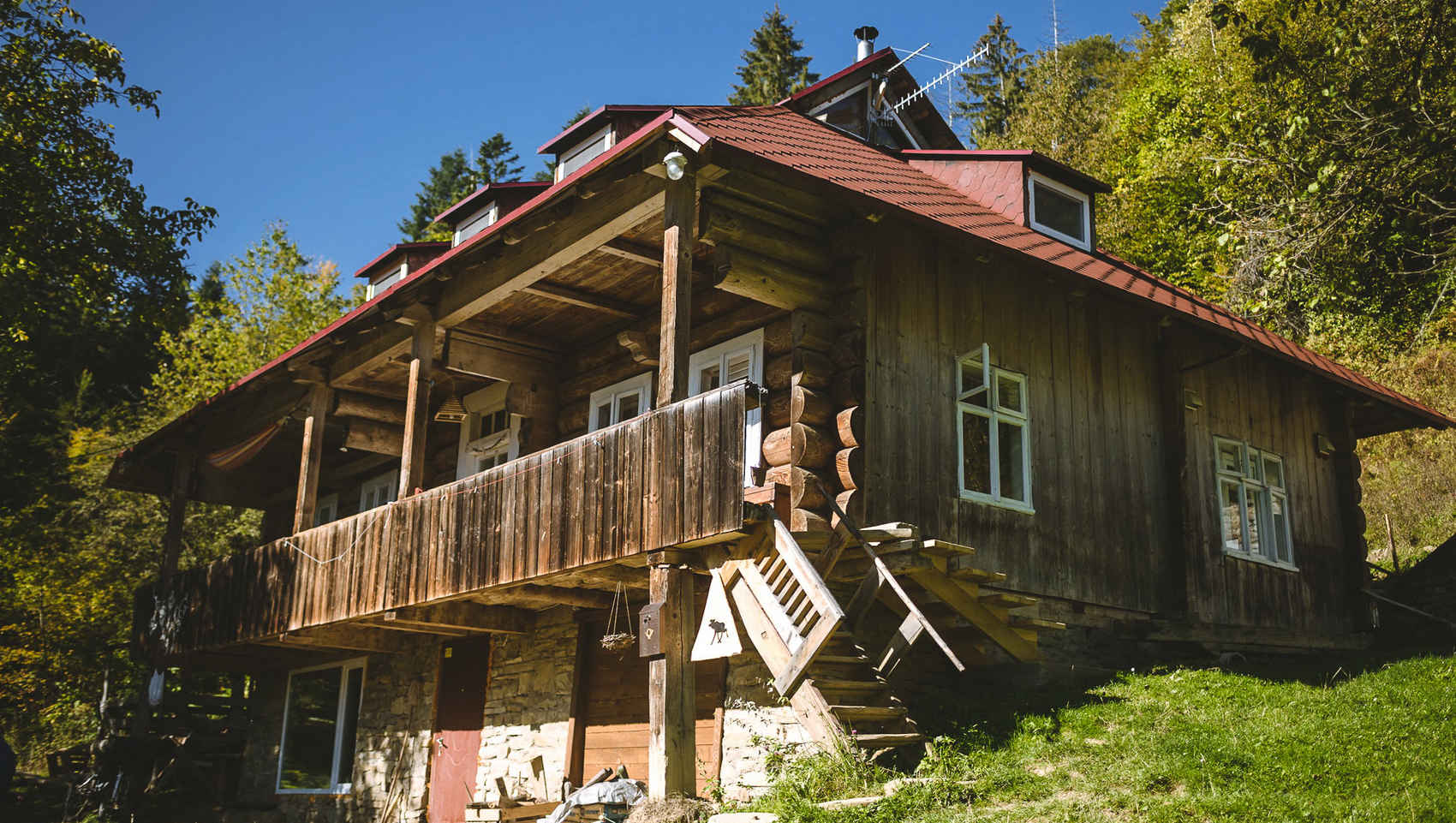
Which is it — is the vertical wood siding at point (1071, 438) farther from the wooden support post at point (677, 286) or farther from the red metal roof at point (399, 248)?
the red metal roof at point (399, 248)

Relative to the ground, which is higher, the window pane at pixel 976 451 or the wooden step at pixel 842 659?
the window pane at pixel 976 451

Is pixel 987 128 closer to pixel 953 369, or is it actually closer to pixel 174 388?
pixel 174 388

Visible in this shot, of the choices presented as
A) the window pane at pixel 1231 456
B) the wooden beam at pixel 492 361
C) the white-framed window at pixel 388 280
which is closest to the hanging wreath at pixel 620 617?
the wooden beam at pixel 492 361

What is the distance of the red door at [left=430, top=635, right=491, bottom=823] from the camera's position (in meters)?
15.4

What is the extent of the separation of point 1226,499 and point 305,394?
44.4ft

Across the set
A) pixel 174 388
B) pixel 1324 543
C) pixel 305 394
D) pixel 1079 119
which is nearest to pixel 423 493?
pixel 305 394

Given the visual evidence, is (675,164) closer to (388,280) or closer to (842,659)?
(842,659)

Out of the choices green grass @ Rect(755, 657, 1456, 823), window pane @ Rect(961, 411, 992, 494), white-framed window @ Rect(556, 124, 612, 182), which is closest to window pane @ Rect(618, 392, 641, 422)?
white-framed window @ Rect(556, 124, 612, 182)

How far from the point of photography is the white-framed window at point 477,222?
719 inches

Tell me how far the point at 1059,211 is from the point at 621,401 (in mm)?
6559

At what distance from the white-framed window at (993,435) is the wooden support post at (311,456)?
8.69 metres

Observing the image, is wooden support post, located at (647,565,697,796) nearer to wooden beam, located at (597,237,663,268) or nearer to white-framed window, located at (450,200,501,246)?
wooden beam, located at (597,237,663,268)

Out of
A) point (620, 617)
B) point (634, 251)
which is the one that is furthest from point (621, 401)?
point (634, 251)

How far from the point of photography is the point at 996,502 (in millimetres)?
12234
